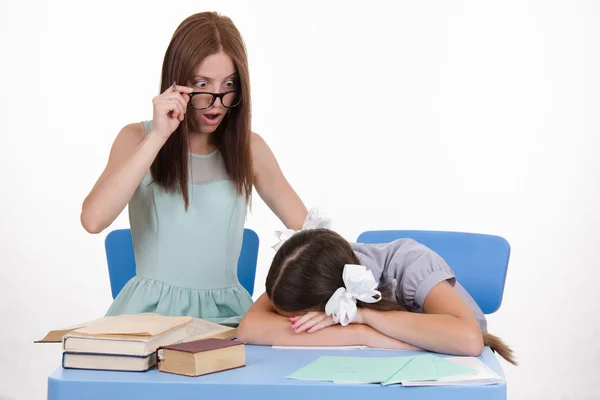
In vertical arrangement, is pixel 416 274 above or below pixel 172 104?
below

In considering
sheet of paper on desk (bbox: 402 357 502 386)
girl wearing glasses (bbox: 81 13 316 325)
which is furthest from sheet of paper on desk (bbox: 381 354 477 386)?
girl wearing glasses (bbox: 81 13 316 325)

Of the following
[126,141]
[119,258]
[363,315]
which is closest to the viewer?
[363,315]

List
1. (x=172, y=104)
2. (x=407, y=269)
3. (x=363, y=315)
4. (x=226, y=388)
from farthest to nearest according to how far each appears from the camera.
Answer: (x=172, y=104) → (x=407, y=269) → (x=363, y=315) → (x=226, y=388)

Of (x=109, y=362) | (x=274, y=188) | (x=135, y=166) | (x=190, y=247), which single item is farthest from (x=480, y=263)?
(x=109, y=362)

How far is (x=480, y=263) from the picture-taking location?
2.39m

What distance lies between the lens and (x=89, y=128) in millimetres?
4195

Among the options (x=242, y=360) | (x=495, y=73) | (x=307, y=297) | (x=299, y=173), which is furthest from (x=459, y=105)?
(x=242, y=360)

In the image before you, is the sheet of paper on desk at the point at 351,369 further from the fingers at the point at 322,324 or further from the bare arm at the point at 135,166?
the bare arm at the point at 135,166

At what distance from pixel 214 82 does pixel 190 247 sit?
469mm

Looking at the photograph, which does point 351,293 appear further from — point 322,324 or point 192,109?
point 192,109

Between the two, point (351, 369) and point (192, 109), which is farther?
point (192, 109)

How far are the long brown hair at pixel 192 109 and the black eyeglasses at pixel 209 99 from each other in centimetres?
3

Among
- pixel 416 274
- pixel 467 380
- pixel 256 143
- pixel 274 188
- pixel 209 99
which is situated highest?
pixel 209 99

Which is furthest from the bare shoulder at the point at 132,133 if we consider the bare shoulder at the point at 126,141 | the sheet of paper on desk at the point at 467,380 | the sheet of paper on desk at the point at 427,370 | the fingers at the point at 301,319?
the sheet of paper on desk at the point at 467,380
